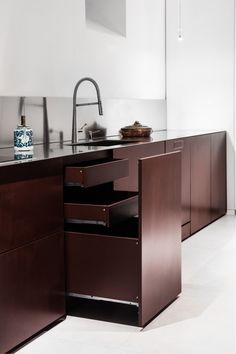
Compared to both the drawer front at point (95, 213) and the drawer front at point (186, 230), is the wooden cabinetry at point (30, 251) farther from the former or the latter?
the drawer front at point (186, 230)

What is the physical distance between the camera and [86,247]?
9.14 feet

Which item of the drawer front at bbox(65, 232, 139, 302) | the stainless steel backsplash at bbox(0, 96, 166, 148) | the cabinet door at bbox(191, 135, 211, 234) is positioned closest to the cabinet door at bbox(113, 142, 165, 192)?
the stainless steel backsplash at bbox(0, 96, 166, 148)

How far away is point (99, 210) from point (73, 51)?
71.7 inches

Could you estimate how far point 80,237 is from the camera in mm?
2789

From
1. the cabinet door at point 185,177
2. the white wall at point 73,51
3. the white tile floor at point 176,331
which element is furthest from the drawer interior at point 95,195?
the cabinet door at point 185,177

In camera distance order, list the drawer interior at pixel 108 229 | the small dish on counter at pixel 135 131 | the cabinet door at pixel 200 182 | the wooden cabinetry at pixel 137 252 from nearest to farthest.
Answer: the wooden cabinetry at pixel 137 252 → the drawer interior at pixel 108 229 → the small dish on counter at pixel 135 131 → the cabinet door at pixel 200 182

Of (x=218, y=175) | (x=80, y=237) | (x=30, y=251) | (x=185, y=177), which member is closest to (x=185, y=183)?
(x=185, y=177)

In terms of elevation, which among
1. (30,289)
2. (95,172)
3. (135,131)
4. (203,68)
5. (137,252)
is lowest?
(30,289)

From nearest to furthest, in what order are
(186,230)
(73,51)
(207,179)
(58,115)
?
(58,115) < (73,51) < (186,230) < (207,179)

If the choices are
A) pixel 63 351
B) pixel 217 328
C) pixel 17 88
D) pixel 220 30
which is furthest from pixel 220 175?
pixel 63 351

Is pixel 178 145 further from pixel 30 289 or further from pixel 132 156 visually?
pixel 30 289

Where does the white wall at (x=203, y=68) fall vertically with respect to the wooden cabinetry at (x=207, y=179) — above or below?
above

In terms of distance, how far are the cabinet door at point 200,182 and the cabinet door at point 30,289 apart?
6.88 ft

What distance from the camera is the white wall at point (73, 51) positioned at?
11.6ft
